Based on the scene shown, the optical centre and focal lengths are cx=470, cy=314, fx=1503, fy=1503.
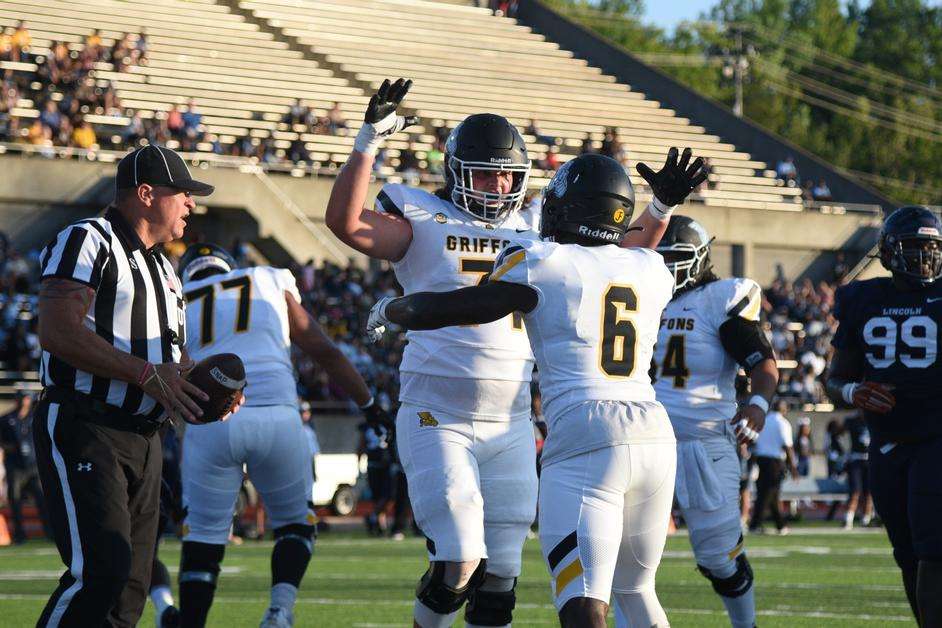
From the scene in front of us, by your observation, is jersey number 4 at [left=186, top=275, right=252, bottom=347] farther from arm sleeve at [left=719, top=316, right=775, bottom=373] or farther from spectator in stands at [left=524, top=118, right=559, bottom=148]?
spectator in stands at [left=524, top=118, right=559, bottom=148]

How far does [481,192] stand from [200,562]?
2298mm

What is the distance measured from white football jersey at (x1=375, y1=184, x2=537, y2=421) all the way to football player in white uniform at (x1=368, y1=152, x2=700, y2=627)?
30.6 inches

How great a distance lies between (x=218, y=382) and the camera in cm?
534

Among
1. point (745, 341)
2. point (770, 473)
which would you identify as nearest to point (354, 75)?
point (770, 473)

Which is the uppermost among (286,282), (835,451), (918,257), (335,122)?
(918,257)

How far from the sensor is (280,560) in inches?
270

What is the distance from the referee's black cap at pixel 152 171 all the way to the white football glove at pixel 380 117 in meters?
0.59

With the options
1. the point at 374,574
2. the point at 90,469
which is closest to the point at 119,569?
the point at 90,469

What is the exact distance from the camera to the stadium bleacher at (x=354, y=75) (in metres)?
27.8

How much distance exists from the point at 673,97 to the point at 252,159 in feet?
44.1

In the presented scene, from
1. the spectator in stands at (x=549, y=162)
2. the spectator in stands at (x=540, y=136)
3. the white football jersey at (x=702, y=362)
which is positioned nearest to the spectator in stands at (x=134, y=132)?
the spectator in stands at (x=549, y=162)

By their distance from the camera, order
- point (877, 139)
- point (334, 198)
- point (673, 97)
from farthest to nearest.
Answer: point (877, 139), point (673, 97), point (334, 198)

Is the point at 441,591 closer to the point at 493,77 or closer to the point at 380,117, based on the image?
the point at 380,117

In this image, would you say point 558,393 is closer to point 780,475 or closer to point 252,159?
point 780,475
